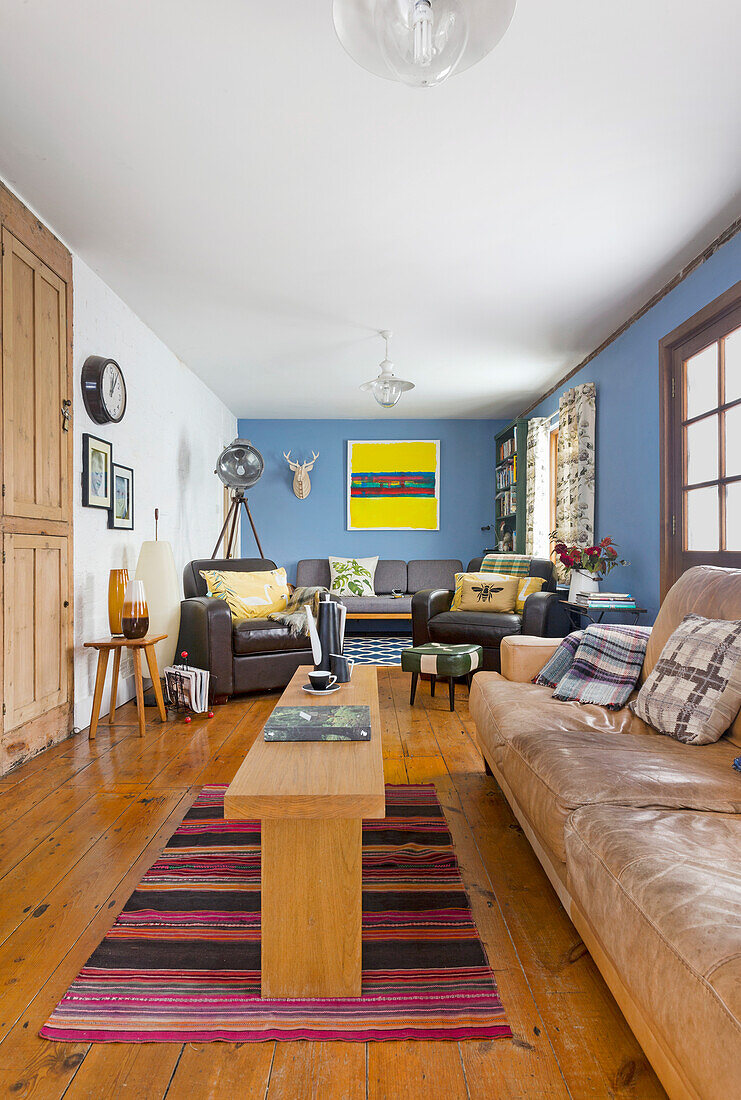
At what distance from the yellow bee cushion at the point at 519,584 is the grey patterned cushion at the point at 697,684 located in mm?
2578

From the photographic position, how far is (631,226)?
3.09 metres

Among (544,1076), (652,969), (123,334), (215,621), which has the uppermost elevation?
(123,334)

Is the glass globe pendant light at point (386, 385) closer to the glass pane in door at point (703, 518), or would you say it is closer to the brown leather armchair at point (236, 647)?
the brown leather armchair at point (236, 647)

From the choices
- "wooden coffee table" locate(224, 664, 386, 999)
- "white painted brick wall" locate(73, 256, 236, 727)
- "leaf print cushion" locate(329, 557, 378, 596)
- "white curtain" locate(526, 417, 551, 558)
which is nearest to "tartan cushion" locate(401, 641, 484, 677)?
"white painted brick wall" locate(73, 256, 236, 727)

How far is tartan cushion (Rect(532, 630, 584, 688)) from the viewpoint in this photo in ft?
8.56

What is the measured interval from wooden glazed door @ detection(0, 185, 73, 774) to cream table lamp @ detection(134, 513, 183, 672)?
2.32 ft

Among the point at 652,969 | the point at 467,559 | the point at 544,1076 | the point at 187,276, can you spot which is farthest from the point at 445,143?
the point at 467,559

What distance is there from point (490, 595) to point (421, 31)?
3.75 m

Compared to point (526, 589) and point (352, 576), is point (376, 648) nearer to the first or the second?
point (352, 576)

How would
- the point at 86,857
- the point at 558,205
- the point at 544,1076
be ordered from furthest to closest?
1. the point at 558,205
2. the point at 86,857
3. the point at 544,1076

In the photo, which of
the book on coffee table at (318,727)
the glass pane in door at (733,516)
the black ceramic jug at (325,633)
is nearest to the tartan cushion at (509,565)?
the glass pane in door at (733,516)

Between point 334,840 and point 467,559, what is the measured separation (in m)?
6.70

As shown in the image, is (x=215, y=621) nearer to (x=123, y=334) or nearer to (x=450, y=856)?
(x=123, y=334)

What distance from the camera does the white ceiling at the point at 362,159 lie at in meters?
1.95
